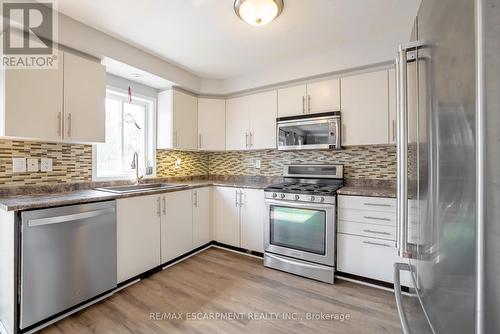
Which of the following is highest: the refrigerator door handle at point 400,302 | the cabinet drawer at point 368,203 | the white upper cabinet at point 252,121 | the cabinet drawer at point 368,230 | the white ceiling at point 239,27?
the white ceiling at point 239,27

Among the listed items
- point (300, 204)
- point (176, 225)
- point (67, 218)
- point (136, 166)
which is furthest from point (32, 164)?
point (300, 204)

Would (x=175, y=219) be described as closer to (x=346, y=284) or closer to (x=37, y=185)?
(x=37, y=185)

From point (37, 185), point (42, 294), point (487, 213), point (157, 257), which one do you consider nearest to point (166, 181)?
point (157, 257)

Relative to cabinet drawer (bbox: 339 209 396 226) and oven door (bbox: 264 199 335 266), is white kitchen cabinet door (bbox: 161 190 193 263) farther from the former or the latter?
cabinet drawer (bbox: 339 209 396 226)

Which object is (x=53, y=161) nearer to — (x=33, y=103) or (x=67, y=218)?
(x=33, y=103)

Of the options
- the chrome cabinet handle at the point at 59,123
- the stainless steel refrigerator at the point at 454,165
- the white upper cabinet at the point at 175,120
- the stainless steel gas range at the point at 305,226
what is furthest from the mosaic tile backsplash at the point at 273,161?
the stainless steel refrigerator at the point at 454,165

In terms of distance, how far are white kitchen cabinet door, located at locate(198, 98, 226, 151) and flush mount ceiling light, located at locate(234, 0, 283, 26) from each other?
5.72 ft

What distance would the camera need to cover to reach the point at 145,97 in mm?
2955

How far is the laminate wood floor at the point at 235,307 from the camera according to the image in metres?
1.62

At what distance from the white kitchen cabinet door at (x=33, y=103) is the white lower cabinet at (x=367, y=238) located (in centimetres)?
269

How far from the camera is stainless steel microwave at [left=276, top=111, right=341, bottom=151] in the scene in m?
2.47

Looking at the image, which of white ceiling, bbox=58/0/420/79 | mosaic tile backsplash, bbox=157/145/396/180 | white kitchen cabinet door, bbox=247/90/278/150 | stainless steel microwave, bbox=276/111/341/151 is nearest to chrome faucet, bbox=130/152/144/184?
mosaic tile backsplash, bbox=157/145/396/180

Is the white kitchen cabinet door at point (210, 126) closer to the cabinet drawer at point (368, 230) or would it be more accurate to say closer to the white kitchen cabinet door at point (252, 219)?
the white kitchen cabinet door at point (252, 219)

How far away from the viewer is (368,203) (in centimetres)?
214
